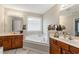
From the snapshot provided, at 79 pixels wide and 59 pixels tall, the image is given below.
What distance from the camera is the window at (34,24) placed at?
378 centimetres

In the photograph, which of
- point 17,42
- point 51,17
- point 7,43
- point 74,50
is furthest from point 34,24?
point 74,50

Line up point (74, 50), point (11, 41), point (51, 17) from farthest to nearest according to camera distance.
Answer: point (11, 41) → point (51, 17) → point (74, 50)

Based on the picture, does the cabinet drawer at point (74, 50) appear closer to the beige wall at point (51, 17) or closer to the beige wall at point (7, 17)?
the beige wall at point (51, 17)

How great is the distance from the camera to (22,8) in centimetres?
375

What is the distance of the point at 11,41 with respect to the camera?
3965 millimetres

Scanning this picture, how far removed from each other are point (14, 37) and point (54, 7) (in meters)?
1.83

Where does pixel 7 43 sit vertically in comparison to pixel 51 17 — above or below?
below

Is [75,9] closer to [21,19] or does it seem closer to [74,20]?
[74,20]

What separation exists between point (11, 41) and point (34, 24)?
106cm

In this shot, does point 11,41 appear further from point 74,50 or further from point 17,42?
point 74,50

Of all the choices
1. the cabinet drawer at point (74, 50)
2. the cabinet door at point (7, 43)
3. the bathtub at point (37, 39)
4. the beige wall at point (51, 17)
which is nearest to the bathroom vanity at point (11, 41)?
the cabinet door at point (7, 43)

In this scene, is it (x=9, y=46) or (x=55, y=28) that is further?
(x=9, y=46)
